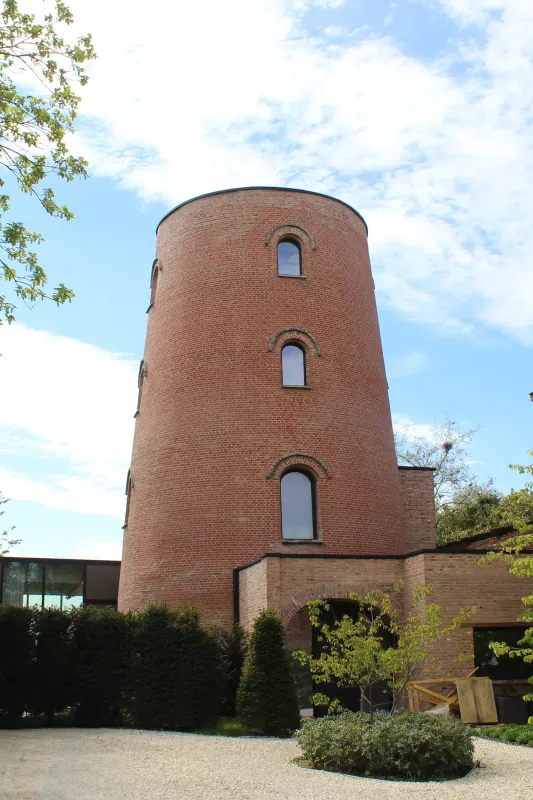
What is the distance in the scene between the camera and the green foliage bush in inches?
465

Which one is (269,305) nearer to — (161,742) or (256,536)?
(256,536)

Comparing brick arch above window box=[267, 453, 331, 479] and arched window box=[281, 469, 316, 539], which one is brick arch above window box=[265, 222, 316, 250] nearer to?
brick arch above window box=[267, 453, 331, 479]

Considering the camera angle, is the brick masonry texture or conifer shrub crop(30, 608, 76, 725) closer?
conifer shrub crop(30, 608, 76, 725)

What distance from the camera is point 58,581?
30.2 m

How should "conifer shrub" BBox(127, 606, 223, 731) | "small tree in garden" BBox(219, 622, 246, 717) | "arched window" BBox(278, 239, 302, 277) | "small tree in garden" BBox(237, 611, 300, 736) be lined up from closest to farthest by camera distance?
"small tree in garden" BBox(237, 611, 300, 736) < "conifer shrub" BBox(127, 606, 223, 731) < "small tree in garden" BBox(219, 622, 246, 717) < "arched window" BBox(278, 239, 302, 277)

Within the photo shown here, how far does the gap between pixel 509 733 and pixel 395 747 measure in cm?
355

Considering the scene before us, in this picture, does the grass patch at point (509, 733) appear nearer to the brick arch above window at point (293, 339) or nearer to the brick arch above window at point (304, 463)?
the brick arch above window at point (304, 463)

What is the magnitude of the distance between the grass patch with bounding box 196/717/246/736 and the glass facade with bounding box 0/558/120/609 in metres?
13.1

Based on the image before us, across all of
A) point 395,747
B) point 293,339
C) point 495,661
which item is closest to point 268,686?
point 395,747

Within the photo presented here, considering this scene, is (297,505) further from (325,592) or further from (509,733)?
(509,733)

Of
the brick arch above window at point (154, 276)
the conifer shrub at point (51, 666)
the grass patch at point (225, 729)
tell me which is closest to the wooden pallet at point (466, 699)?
the grass patch at point (225, 729)

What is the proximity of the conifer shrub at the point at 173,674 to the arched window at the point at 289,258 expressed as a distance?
32.9 ft

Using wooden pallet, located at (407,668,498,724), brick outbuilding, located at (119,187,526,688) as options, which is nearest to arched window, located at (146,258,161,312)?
brick outbuilding, located at (119,187,526,688)

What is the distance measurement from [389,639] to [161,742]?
7.43m
